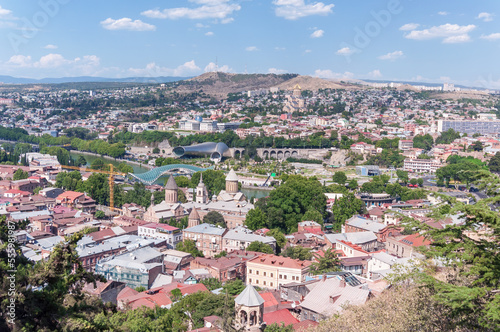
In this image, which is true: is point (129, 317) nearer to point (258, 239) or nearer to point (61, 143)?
point (258, 239)

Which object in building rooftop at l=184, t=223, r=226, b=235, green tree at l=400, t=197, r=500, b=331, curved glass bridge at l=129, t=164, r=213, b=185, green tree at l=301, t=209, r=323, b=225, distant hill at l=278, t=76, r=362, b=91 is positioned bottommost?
curved glass bridge at l=129, t=164, r=213, b=185

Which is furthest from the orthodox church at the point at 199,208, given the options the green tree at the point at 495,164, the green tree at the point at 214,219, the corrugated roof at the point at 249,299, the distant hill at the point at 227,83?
the distant hill at the point at 227,83

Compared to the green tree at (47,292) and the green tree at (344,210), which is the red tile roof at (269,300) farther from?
the green tree at (344,210)

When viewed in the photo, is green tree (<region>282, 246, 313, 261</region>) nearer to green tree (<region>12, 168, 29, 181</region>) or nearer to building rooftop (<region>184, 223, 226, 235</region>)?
building rooftop (<region>184, 223, 226, 235</region>)

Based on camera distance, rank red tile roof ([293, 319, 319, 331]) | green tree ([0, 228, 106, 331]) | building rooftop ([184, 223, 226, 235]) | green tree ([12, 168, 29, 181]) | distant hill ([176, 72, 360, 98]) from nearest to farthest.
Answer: green tree ([0, 228, 106, 331])
red tile roof ([293, 319, 319, 331])
building rooftop ([184, 223, 226, 235])
green tree ([12, 168, 29, 181])
distant hill ([176, 72, 360, 98])

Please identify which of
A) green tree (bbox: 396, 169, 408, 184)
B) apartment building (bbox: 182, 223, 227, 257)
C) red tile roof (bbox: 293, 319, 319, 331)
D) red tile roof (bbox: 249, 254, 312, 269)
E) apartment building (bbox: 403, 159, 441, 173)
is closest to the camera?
red tile roof (bbox: 293, 319, 319, 331)

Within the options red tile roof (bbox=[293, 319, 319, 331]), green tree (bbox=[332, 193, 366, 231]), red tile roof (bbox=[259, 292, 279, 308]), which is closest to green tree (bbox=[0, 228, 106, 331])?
red tile roof (bbox=[293, 319, 319, 331])

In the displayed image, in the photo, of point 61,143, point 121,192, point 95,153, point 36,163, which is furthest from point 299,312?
point 61,143

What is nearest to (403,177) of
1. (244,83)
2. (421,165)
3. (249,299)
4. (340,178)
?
(340,178)
